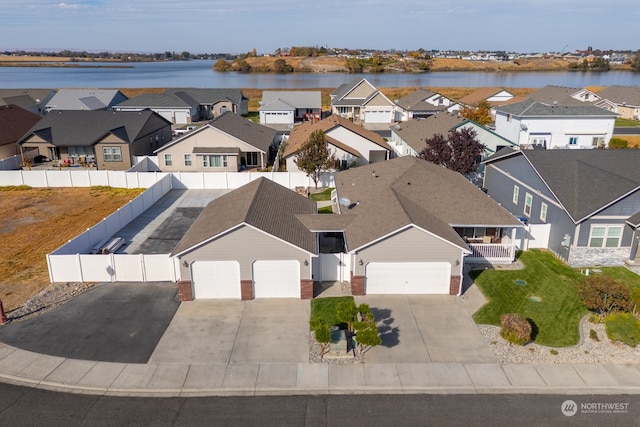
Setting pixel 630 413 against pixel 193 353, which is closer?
pixel 630 413

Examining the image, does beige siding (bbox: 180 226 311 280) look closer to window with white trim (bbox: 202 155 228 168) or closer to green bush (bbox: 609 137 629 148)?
window with white trim (bbox: 202 155 228 168)

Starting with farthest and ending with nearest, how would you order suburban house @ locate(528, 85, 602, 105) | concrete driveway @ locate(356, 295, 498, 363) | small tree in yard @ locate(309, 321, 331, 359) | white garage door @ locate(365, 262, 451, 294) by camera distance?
Answer: suburban house @ locate(528, 85, 602, 105) < white garage door @ locate(365, 262, 451, 294) < concrete driveway @ locate(356, 295, 498, 363) < small tree in yard @ locate(309, 321, 331, 359)

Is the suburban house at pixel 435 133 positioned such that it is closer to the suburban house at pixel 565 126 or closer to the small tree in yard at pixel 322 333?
the suburban house at pixel 565 126

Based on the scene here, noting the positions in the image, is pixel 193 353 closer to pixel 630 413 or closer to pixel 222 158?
pixel 630 413

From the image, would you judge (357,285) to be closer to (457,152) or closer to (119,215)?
(119,215)

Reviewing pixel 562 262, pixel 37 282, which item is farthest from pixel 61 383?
pixel 562 262

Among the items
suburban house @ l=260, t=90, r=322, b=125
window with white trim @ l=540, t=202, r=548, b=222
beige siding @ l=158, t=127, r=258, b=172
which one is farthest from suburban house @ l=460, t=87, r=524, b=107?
window with white trim @ l=540, t=202, r=548, b=222

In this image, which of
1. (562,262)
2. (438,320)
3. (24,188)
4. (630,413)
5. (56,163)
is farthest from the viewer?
(56,163)
